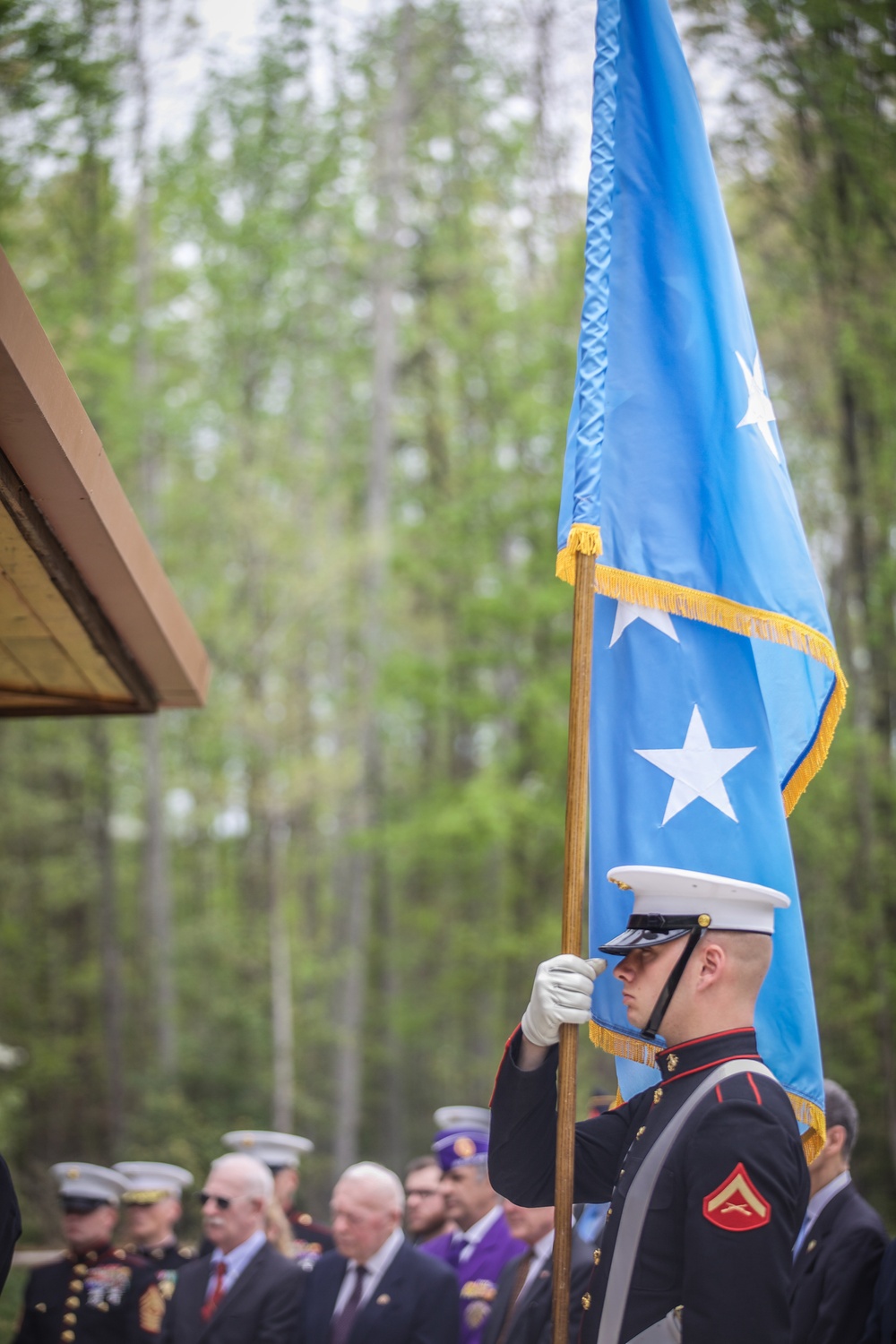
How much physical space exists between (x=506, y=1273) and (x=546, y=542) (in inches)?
449

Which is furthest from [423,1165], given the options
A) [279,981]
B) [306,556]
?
[306,556]

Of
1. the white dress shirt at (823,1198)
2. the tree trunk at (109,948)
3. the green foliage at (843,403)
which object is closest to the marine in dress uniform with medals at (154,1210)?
the white dress shirt at (823,1198)

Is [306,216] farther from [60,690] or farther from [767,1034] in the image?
[767,1034]

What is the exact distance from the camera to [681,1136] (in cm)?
231

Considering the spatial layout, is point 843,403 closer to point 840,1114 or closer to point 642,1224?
point 840,1114

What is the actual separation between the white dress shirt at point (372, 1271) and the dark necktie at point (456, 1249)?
24.0 inches

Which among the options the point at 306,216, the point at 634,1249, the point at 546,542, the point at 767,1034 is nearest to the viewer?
the point at 634,1249

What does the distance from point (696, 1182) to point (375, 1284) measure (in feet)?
8.95

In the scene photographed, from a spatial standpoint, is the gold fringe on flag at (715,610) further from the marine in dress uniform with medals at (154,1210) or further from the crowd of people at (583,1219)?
the marine in dress uniform with medals at (154,1210)

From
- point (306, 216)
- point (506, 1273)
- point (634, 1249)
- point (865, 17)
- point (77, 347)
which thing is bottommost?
point (506, 1273)

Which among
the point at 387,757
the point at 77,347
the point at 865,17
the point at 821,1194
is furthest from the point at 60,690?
the point at 387,757

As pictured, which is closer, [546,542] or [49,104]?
[49,104]

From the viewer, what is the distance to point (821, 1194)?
4016 millimetres

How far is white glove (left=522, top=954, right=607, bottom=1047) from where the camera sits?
8.05ft
